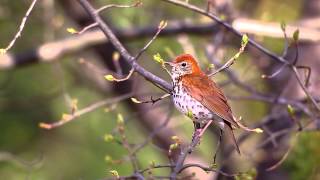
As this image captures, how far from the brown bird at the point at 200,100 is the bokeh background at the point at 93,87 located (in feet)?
9.48

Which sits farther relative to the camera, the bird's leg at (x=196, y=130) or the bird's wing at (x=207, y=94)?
the bird's wing at (x=207, y=94)

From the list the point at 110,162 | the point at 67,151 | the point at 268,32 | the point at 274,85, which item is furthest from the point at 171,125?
the point at 110,162

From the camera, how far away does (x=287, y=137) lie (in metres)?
7.75

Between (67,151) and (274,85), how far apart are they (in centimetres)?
320

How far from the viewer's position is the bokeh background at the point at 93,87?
26.2 feet

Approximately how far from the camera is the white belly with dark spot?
416 cm

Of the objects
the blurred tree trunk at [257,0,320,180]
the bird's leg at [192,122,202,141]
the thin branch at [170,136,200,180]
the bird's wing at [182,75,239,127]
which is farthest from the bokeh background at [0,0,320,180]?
the thin branch at [170,136,200,180]

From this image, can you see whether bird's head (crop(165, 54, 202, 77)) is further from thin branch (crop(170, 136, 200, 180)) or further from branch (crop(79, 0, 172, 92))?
thin branch (crop(170, 136, 200, 180))

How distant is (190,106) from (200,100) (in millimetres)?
73

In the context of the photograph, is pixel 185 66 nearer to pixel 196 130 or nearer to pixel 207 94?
pixel 207 94

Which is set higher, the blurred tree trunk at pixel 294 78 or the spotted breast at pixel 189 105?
the spotted breast at pixel 189 105

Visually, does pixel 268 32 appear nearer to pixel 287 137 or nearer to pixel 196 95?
pixel 287 137

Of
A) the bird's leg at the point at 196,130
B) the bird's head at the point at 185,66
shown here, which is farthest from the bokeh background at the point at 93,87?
the bird's leg at the point at 196,130

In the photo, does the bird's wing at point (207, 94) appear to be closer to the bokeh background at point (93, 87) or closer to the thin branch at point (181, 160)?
the thin branch at point (181, 160)
